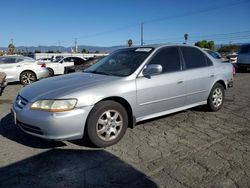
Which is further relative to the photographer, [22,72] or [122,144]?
[22,72]

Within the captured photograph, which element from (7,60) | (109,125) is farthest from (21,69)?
(109,125)

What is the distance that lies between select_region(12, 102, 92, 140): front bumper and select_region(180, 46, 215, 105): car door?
92.7 inches

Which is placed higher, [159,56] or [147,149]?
[159,56]

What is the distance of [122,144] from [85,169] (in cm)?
97

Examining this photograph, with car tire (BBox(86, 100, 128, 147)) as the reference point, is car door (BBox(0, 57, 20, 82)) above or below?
above

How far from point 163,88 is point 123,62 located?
2.86 feet

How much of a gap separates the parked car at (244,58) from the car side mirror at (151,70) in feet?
49.8

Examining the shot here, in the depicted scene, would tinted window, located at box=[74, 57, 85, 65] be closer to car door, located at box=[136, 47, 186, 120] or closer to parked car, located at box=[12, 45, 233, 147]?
parked car, located at box=[12, 45, 233, 147]

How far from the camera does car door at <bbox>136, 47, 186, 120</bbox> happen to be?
14.9ft

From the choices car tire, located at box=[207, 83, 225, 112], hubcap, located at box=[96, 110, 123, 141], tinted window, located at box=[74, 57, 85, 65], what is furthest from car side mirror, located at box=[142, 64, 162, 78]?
tinted window, located at box=[74, 57, 85, 65]

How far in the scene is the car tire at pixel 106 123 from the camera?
3.94m

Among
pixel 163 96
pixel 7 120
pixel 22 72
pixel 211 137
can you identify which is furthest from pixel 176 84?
pixel 22 72

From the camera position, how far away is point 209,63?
596 centimetres

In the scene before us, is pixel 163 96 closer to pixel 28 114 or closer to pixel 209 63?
pixel 209 63
